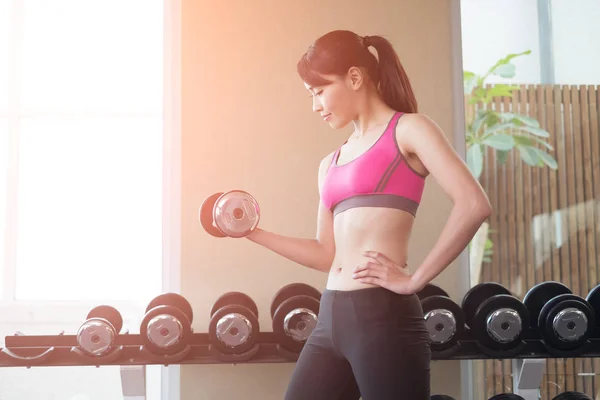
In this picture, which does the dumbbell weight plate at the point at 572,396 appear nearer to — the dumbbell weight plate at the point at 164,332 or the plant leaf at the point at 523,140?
the plant leaf at the point at 523,140

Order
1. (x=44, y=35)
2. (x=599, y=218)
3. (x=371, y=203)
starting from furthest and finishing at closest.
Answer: (x=44, y=35) → (x=599, y=218) → (x=371, y=203)

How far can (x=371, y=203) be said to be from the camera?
1.14 m

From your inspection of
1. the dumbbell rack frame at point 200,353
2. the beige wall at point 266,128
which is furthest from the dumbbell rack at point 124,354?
the beige wall at point 266,128

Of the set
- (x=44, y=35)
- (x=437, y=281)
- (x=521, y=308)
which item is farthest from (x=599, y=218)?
(x=44, y=35)

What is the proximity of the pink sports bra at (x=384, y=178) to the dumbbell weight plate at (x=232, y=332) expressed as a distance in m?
1.10

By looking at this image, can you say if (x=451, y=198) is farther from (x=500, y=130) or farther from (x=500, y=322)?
(x=500, y=130)

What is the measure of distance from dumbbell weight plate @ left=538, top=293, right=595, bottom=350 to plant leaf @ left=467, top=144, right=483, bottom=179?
859 mm

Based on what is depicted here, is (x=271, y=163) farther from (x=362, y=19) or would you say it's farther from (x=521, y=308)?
(x=521, y=308)

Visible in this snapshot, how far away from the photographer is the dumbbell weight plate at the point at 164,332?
2.14 meters

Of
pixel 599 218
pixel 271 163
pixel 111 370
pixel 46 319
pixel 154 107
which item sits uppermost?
pixel 154 107

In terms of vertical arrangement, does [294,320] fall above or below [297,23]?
below

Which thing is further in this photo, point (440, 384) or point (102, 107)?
point (102, 107)

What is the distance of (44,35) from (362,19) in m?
1.79

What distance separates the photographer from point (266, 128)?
2.74 m
